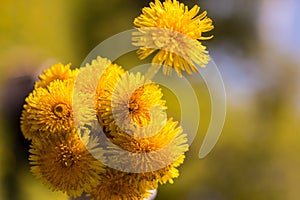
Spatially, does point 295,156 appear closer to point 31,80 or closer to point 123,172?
point 31,80

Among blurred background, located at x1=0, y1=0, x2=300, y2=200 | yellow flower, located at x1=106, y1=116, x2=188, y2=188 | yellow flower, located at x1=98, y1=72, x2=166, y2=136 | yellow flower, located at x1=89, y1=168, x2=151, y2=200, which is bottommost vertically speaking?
yellow flower, located at x1=89, y1=168, x2=151, y2=200

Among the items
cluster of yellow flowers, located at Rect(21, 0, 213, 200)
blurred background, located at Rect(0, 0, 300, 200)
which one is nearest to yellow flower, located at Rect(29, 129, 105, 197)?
cluster of yellow flowers, located at Rect(21, 0, 213, 200)

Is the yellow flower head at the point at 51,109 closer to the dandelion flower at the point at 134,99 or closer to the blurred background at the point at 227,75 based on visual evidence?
the dandelion flower at the point at 134,99

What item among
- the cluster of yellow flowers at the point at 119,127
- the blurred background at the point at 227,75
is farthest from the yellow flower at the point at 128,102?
the blurred background at the point at 227,75

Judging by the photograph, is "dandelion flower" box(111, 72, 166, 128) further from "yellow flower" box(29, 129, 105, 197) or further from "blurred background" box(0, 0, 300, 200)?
"blurred background" box(0, 0, 300, 200)

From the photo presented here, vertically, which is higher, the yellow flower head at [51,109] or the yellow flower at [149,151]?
the yellow flower head at [51,109]

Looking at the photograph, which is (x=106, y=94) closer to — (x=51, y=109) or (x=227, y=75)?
(x=51, y=109)

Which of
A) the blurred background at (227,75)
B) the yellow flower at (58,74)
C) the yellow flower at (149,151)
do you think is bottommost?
the yellow flower at (149,151)
